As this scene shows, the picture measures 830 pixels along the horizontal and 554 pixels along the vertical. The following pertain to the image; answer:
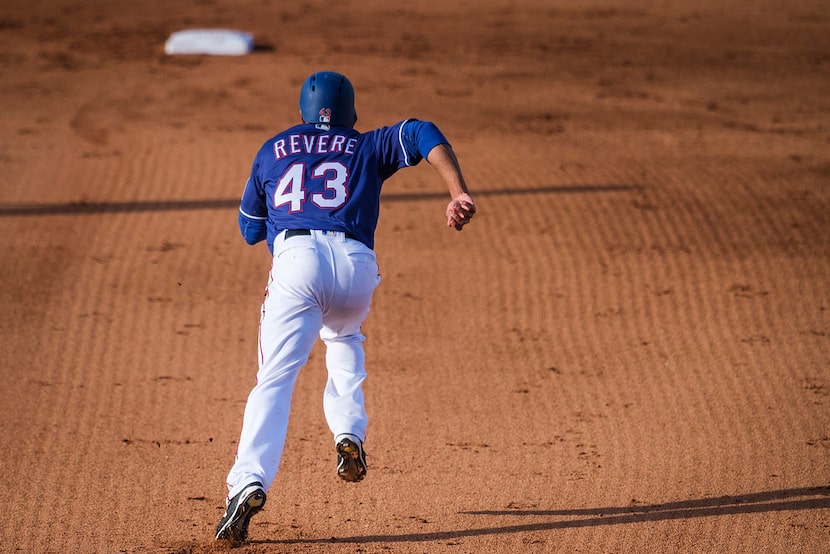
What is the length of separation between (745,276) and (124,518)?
5792 millimetres

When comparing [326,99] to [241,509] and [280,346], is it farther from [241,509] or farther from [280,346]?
[241,509]

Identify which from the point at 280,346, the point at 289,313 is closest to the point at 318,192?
the point at 289,313

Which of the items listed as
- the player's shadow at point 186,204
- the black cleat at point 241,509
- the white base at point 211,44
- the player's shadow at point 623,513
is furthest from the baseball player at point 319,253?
the white base at point 211,44

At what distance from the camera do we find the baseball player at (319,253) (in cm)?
430

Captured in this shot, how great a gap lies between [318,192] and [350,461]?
1.27 meters

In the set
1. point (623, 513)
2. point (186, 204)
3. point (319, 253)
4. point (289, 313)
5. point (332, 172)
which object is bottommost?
point (623, 513)

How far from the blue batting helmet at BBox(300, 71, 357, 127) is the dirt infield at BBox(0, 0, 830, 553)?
209 cm

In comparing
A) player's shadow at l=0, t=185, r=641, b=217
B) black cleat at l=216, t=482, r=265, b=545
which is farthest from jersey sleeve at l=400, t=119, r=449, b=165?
player's shadow at l=0, t=185, r=641, b=217

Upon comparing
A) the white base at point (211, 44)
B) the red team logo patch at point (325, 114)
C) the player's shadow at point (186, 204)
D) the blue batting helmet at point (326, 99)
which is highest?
the white base at point (211, 44)

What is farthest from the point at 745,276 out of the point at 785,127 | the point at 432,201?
the point at 785,127

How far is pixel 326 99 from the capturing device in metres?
4.75

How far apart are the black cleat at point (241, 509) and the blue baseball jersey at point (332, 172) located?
1.22m

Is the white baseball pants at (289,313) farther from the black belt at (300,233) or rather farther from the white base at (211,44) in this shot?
the white base at (211,44)

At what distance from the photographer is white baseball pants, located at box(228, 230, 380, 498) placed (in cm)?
430
